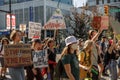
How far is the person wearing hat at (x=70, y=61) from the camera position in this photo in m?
6.60

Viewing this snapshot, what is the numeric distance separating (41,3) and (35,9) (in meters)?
1.33

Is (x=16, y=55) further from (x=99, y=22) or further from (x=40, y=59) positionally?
(x=99, y=22)

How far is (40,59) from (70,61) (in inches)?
136

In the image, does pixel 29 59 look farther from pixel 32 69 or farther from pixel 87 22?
pixel 87 22

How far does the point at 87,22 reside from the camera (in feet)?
174

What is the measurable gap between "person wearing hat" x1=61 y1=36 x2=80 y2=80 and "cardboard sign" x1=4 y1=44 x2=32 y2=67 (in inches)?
75.8

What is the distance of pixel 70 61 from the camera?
6.76 m

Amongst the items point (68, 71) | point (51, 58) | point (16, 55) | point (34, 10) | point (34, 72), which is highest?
point (34, 10)

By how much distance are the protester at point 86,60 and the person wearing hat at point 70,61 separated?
3.46 feet

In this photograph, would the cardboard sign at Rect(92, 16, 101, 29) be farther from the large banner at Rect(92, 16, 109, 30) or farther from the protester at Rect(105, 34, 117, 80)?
the protester at Rect(105, 34, 117, 80)

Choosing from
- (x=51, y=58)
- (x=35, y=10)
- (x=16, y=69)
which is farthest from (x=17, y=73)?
(x=35, y=10)

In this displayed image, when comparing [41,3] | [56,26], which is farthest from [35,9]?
[56,26]

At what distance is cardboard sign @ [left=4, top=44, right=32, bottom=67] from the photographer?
840 centimetres

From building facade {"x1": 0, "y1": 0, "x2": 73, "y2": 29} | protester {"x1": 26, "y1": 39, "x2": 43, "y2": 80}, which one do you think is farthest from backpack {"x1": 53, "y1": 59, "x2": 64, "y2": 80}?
building facade {"x1": 0, "y1": 0, "x2": 73, "y2": 29}
